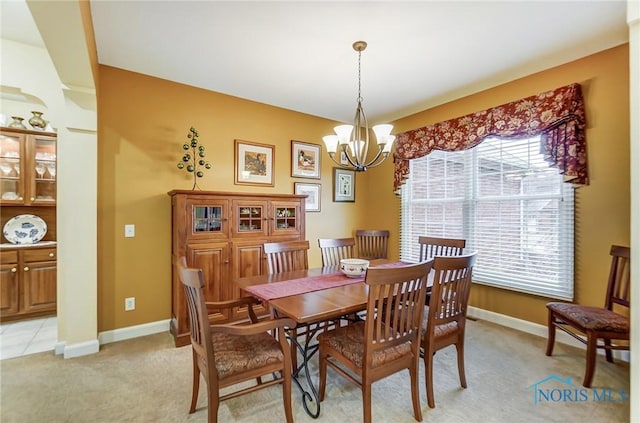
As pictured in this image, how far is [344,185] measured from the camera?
4.53 m

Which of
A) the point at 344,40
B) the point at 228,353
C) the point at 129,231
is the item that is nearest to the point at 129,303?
the point at 129,231

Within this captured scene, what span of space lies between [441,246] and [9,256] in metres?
4.63

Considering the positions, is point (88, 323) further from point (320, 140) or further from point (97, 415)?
point (320, 140)

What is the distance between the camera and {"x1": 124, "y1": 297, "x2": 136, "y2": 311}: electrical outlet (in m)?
2.89

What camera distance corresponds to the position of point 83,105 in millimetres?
2480

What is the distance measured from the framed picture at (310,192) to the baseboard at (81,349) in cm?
263

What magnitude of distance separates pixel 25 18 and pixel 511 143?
439 centimetres

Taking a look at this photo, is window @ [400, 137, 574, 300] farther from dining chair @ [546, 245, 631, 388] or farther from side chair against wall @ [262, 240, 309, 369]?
side chair against wall @ [262, 240, 309, 369]

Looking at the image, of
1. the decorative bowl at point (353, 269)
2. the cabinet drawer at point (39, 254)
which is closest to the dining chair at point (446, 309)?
the decorative bowl at point (353, 269)

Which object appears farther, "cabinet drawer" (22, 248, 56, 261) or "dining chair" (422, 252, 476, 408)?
"cabinet drawer" (22, 248, 56, 261)

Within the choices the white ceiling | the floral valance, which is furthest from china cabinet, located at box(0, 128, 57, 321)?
the floral valance

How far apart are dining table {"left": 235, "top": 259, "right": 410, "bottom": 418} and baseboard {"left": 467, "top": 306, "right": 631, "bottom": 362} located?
6.20 ft

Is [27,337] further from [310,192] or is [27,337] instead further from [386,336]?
[386,336]

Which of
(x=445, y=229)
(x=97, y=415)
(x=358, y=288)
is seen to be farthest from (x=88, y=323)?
(x=445, y=229)
